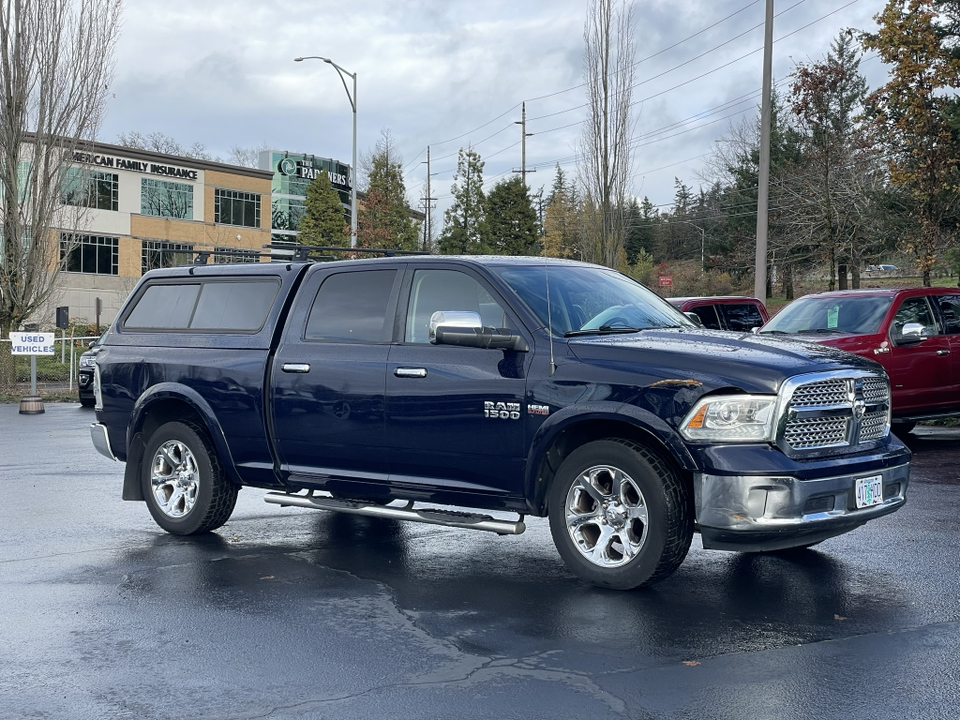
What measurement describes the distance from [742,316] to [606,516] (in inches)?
503

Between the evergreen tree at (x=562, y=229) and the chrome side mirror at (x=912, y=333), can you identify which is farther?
the evergreen tree at (x=562, y=229)

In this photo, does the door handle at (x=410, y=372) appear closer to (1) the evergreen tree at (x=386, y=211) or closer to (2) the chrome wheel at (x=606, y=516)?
(2) the chrome wheel at (x=606, y=516)

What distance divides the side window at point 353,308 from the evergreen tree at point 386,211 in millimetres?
55438

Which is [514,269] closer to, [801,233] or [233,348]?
[233,348]

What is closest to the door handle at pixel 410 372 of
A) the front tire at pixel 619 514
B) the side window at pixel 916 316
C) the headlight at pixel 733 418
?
the front tire at pixel 619 514

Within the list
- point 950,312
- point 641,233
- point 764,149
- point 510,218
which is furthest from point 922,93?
point 641,233

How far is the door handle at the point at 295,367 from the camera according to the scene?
7.75 m

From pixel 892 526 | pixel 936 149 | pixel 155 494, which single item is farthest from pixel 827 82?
pixel 155 494

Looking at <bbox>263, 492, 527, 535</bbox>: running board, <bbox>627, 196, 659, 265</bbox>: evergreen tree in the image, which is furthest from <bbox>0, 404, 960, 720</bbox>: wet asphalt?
<bbox>627, 196, 659, 265</bbox>: evergreen tree

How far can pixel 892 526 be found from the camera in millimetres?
8477

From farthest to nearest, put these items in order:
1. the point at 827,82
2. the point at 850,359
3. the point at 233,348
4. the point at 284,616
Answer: the point at 827,82
the point at 233,348
the point at 850,359
the point at 284,616

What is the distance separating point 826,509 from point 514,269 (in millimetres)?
2467

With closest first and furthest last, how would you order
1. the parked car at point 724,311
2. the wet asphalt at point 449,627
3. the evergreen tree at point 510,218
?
1. the wet asphalt at point 449,627
2. the parked car at point 724,311
3. the evergreen tree at point 510,218

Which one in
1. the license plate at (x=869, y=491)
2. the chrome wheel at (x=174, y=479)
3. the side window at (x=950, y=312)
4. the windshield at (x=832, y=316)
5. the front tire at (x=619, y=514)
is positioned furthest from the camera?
the side window at (x=950, y=312)
